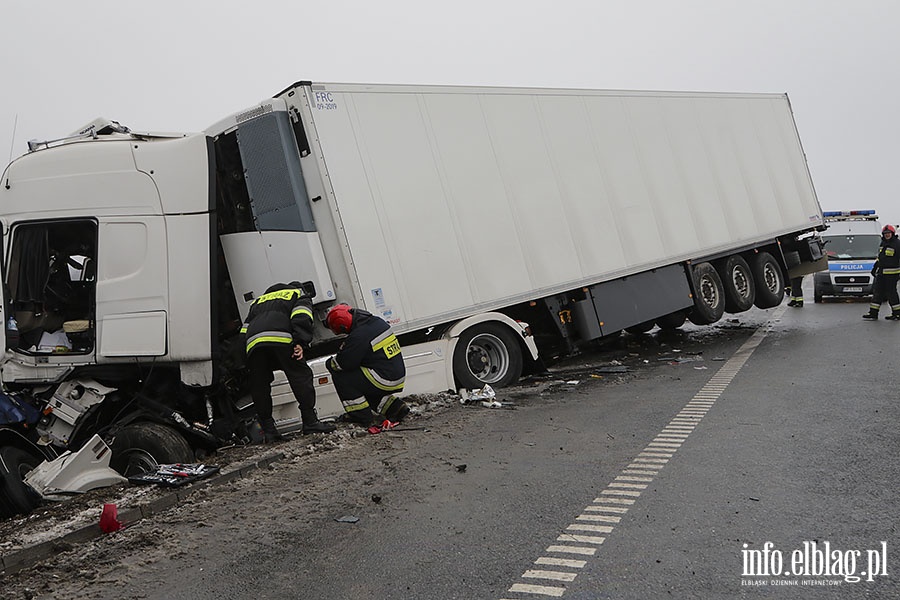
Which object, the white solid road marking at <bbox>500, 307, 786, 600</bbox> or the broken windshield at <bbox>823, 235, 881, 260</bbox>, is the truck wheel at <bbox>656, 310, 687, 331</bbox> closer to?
the white solid road marking at <bbox>500, 307, 786, 600</bbox>

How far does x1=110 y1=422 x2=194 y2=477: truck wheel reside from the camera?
20.3ft

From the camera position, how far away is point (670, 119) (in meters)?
11.6

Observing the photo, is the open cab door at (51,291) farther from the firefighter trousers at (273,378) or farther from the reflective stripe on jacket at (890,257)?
the reflective stripe on jacket at (890,257)

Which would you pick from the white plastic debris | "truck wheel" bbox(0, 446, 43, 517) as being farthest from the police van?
"truck wheel" bbox(0, 446, 43, 517)

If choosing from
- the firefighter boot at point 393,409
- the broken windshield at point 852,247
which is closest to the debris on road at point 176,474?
the firefighter boot at point 393,409

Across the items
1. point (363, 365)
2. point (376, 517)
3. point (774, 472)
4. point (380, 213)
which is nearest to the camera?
point (376, 517)

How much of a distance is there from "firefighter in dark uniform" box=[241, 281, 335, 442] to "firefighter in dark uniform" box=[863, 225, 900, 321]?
10.7 m

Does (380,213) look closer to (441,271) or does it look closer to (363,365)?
(441,271)

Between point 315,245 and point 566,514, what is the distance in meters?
3.89

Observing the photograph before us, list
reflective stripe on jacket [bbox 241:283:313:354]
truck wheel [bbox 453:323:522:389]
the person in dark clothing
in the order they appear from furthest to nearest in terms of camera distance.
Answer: the person in dark clothing < truck wheel [bbox 453:323:522:389] < reflective stripe on jacket [bbox 241:283:313:354]

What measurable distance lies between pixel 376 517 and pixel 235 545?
804mm

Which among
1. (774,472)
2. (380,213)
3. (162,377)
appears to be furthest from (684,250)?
(162,377)

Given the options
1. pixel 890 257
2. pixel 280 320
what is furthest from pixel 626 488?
pixel 890 257

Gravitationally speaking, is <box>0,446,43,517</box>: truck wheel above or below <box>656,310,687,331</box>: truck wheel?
above
